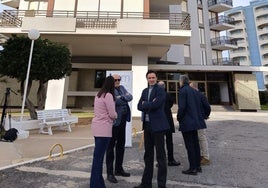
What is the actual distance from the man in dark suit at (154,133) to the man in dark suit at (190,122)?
0.98 m

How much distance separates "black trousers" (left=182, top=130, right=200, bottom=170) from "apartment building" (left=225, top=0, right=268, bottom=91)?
6371 cm

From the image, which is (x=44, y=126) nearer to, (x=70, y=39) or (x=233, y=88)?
(x=70, y=39)

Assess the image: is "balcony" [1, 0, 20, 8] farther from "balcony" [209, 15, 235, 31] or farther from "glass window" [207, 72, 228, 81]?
"balcony" [209, 15, 235, 31]

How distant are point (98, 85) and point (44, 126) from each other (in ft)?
46.5

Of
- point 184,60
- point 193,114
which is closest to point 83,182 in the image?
point 193,114

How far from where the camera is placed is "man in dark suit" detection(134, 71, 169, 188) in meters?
3.30

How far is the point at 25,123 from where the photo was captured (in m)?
8.06

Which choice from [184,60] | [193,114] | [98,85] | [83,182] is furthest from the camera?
[184,60]

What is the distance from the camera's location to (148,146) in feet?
11.2

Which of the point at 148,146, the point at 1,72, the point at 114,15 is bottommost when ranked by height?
the point at 148,146

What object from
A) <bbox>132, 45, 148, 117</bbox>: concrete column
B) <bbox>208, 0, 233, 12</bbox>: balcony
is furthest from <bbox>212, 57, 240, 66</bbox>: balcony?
<bbox>132, 45, 148, 117</bbox>: concrete column

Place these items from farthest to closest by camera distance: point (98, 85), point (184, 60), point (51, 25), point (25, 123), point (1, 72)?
point (184, 60), point (98, 85), point (51, 25), point (1, 72), point (25, 123)

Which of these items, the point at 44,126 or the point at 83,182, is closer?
the point at 83,182

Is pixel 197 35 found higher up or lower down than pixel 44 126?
higher up
